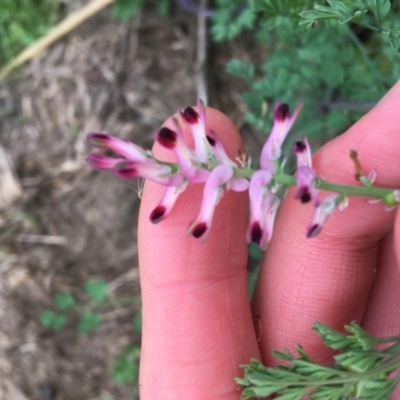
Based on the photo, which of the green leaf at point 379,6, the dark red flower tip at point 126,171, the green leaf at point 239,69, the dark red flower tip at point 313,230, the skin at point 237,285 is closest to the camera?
the dark red flower tip at point 126,171

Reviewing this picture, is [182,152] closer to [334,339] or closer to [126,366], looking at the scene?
[334,339]

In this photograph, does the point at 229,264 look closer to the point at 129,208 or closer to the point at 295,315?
the point at 295,315

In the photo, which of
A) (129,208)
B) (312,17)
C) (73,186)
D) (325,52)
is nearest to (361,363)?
(312,17)

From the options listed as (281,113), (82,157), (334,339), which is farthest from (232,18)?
(334,339)

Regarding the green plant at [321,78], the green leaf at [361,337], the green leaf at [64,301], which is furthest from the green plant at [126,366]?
the green leaf at [361,337]

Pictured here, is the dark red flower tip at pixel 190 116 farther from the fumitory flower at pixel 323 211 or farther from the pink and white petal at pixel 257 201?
the fumitory flower at pixel 323 211
